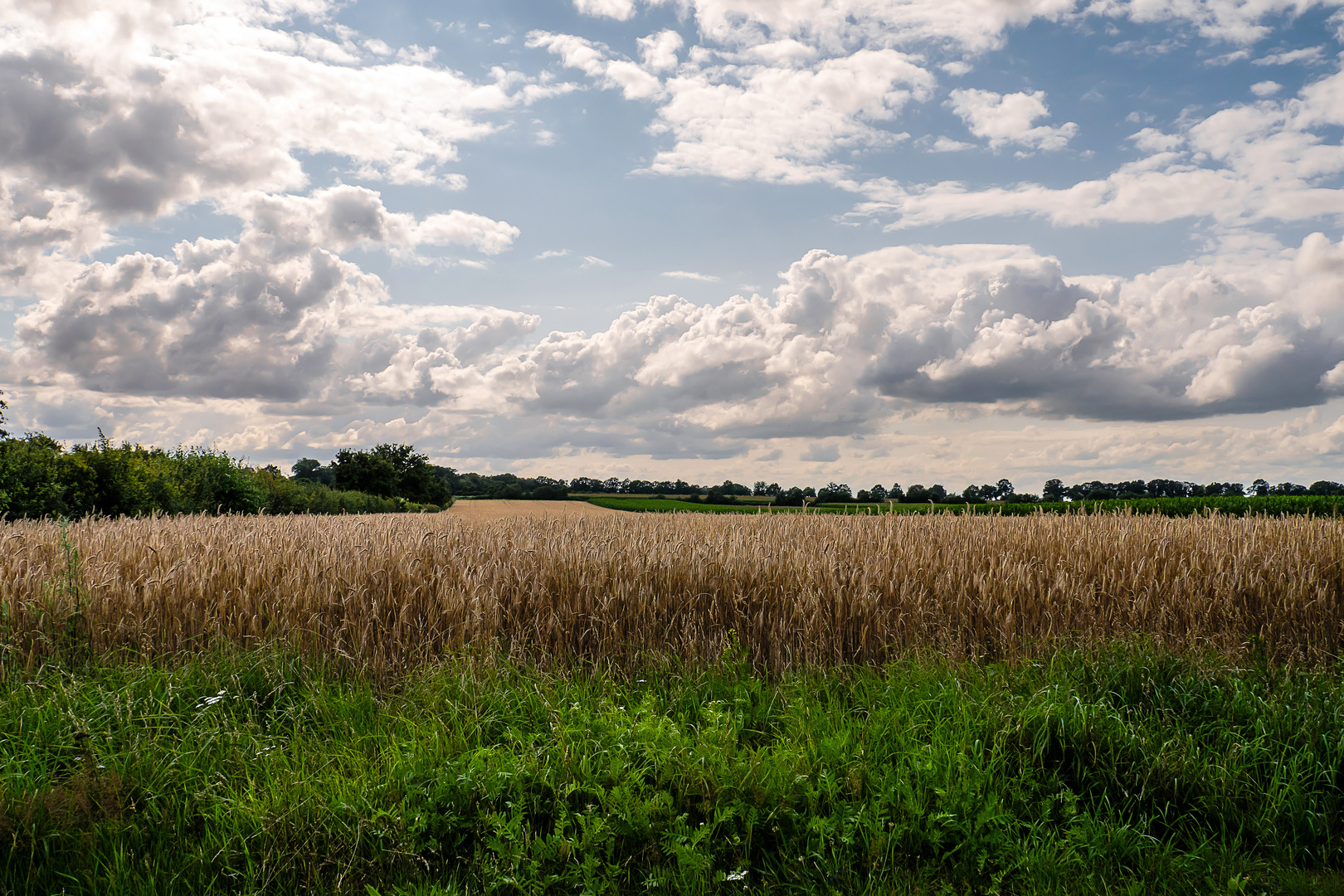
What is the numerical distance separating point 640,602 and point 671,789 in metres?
→ 2.31

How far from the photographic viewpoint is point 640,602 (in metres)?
5.86

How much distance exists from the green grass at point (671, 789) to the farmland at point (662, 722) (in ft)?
0.07

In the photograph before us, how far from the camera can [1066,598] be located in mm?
6527

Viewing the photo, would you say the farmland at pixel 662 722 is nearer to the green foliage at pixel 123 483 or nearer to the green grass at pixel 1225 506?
the green foliage at pixel 123 483

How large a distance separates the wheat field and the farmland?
4cm

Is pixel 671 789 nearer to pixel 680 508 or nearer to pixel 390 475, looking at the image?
pixel 680 508

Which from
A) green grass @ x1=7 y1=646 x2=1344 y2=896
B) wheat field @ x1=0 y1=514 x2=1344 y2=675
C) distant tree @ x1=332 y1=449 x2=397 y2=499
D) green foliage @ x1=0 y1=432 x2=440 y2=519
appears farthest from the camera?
distant tree @ x1=332 y1=449 x2=397 y2=499

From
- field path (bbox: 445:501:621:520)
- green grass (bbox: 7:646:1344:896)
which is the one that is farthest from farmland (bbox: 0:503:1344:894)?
field path (bbox: 445:501:621:520)

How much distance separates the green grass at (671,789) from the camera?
328 cm

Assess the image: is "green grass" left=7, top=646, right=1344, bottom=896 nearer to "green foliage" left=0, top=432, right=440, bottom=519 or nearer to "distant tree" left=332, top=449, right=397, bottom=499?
"green foliage" left=0, top=432, right=440, bottom=519

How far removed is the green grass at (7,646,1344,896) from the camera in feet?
10.8

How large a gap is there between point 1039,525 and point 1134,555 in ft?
14.3

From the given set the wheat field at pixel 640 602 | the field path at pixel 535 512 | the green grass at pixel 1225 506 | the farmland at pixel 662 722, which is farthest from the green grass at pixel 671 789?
the green grass at pixel 1225 506

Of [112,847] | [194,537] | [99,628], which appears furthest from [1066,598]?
[194,537]
